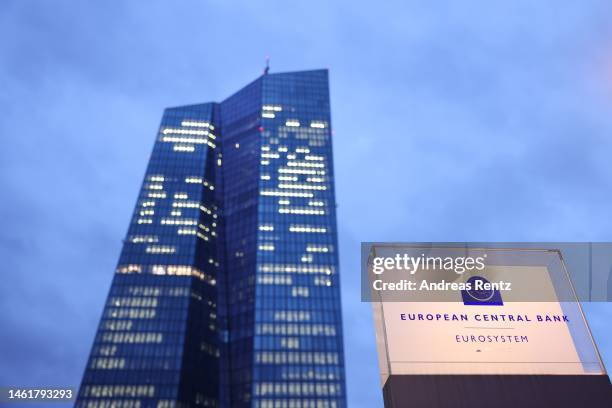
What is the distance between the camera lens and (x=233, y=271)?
386 ft

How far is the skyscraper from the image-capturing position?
9738 centimetres

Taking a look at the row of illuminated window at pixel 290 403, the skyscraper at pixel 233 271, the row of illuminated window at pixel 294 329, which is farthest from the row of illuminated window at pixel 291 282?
the row of illuminated window at pixel 290 403

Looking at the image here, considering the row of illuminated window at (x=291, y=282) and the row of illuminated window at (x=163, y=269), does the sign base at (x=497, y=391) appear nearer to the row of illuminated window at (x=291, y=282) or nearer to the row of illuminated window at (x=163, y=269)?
the row of illuminated window at (x=291, y=282)

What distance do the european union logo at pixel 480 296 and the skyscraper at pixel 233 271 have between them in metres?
84.2

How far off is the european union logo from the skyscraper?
84.2 m

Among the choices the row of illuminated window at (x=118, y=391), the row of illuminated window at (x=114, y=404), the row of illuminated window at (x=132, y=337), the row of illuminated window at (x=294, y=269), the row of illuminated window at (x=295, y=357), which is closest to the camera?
the row of illuminated window at (x=114, y=404)

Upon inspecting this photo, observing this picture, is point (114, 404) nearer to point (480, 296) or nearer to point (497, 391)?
point (480, 296)

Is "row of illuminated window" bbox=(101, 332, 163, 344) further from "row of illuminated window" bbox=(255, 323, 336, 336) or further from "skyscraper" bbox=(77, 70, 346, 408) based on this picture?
"row of illuminated window" bbox=(255, 323, 336, 336)

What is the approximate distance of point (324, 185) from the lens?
416ft

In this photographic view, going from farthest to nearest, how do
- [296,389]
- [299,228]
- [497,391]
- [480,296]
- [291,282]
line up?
[299,228]
[291,282]
[296,389]
[480,296]
[497,391]

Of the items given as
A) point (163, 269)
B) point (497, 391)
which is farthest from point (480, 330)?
point (163, 269)

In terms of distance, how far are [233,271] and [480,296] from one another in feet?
343

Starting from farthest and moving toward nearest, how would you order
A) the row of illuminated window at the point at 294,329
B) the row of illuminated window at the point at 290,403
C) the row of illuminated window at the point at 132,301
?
the row of illuminated window at the point at 132,301 < the row of illuminated window at the point at 294,329 < the row of illuminated window at the point at 290,403

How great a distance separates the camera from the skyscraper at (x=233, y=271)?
97.4 meters
